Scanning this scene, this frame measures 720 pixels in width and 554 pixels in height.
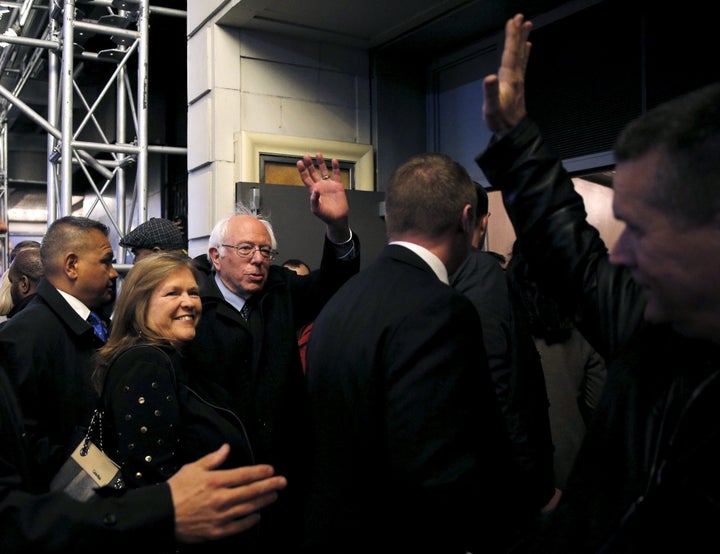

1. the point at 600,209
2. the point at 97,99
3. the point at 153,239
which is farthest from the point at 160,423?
the point at 97,99

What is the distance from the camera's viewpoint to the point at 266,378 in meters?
3.03

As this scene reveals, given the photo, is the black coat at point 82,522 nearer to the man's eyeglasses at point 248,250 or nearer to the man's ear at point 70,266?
the man's ear at point 70,266

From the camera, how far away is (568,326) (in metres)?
2.93

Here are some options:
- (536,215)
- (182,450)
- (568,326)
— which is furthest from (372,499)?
(568,326)

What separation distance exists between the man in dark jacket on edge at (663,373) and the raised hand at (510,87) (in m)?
0.40

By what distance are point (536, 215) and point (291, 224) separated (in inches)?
174

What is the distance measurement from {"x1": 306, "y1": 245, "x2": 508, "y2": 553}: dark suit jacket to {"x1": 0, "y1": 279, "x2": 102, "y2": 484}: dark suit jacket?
1.14 m

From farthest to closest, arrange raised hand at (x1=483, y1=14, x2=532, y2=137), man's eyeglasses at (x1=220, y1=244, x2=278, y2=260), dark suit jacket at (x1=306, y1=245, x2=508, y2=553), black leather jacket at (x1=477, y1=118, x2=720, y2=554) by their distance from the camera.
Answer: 1. man's eyeglasses at (x1=220, y1=244, x2=278, y2=260)
2. dark suit jacket at (x1=306, y1=245, x2=508, y2=553)
3. raised hand at (x1=483, y1=14, x2=532, y2=137)
4. black leather jacket at (x1=477, y1=118, x2=720, y2=554)

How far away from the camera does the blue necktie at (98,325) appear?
10.6ft

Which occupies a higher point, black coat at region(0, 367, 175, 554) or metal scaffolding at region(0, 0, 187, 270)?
metal scaffolding at region(0, 0, 187, 270)

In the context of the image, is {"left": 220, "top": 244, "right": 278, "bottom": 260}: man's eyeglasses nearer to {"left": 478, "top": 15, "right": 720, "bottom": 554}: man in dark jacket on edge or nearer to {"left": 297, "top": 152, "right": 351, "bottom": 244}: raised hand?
{"left": 297, "top": 152, "right": 351, "bottom": 244}: raised hand

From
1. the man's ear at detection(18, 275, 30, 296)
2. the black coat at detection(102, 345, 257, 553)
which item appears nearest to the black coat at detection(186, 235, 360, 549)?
the black coat at detection(102, 345, 257, 553)

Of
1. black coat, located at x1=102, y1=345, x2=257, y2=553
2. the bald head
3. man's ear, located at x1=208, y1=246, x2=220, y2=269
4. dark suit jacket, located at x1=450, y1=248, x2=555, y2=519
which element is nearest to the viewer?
black coat, located at x1=102, y1=345, x2=257, y2=553

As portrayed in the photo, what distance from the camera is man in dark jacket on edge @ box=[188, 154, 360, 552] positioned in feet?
9.55
